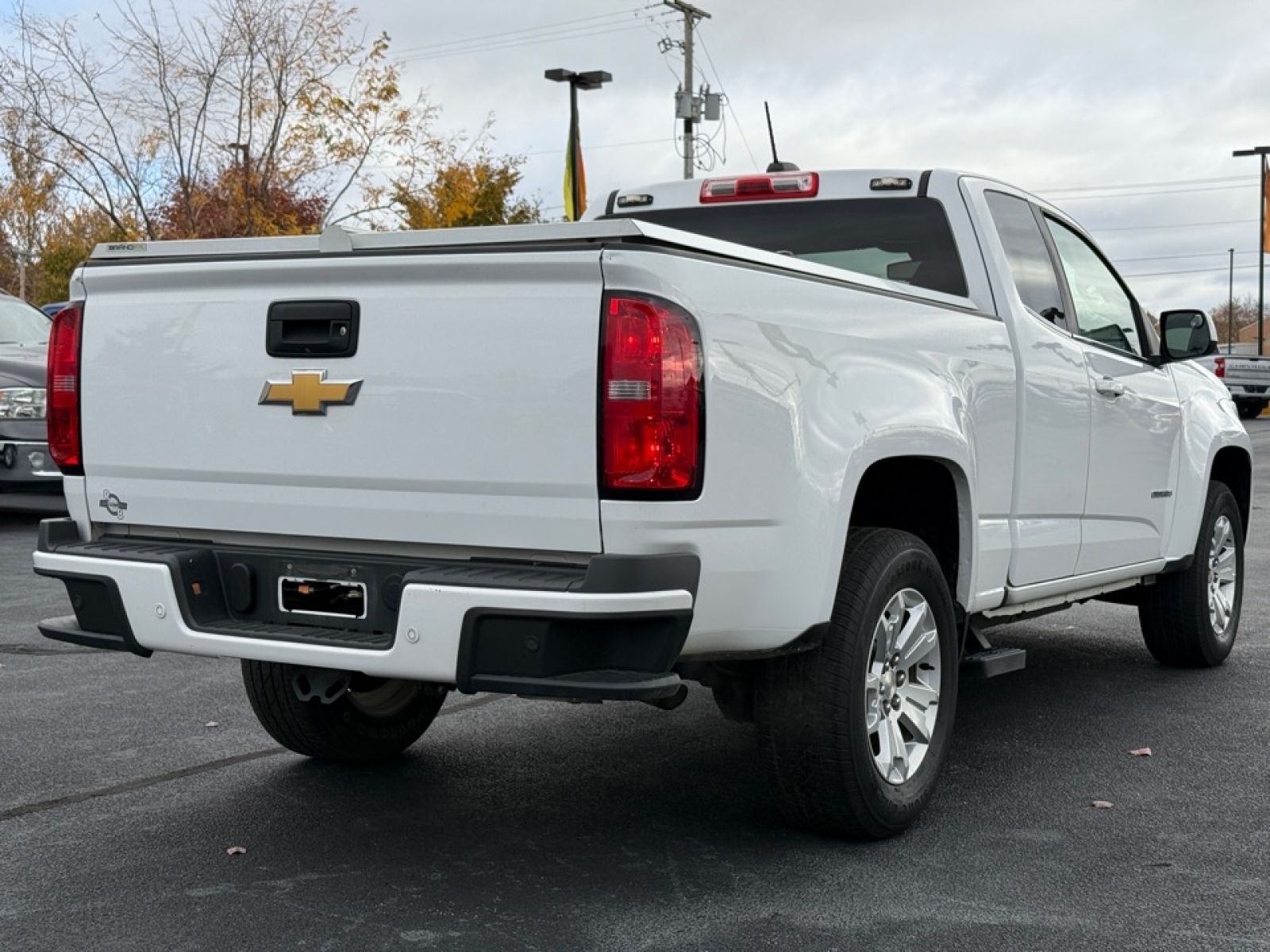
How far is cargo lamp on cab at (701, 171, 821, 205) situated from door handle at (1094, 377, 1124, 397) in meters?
1.25

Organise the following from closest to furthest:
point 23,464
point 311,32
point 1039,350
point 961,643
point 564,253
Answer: point 564,253
point 961,643
point 1039,350
point 23,464
point 311,32

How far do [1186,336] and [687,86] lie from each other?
3159cm

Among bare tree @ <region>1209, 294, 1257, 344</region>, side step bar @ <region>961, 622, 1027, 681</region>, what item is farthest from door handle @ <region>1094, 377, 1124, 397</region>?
bare tree @ <region>1209, 294, 1257, 344</region>

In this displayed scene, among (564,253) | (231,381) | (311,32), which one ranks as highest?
(311,32)

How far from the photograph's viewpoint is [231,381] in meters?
4.04

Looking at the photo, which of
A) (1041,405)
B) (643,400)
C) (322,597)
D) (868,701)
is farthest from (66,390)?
(1041,405)

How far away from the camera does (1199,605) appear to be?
6.82 metres

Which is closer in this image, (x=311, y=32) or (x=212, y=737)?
(x=212, y=737)

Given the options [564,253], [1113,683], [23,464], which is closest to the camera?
[564,253]

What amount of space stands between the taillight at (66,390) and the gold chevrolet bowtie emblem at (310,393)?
689 millimetres

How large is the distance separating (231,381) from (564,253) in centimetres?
102

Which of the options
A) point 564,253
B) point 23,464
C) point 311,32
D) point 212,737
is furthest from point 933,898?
point 311,32

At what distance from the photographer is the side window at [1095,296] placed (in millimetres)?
5965

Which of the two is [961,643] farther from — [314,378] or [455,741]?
[314,378]
